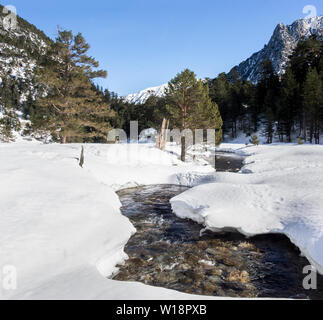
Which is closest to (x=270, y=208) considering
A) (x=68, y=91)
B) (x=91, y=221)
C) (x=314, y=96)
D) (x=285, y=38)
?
(x=91, y=221)

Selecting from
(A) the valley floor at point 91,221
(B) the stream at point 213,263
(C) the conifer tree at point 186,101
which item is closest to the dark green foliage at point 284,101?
(C) the conifer tree at point 186,101

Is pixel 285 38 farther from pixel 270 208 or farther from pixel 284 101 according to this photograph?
pixel 270 208

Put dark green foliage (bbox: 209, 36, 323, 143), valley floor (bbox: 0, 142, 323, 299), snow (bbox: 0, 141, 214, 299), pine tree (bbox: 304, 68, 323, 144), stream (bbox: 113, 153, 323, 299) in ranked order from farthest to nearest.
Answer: dark green foliage (bbox: 209, 36, 323, 143) → pine tree (bbox: 304, 68, 323, 144) → stream (bbox: 113, 153, 323, 299) → valley floor (bbox: 0, 142, 323, 299) → snow (bbox: 0, 141, 214, 299)

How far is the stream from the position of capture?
13.6 ft

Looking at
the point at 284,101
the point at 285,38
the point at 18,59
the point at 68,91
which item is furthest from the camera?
the point at 285,38

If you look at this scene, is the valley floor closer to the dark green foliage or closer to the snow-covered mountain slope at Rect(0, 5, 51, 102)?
the dark green foliage

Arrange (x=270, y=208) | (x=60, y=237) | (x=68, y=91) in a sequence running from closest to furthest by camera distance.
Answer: (x=60, y=237), (x=270, y=208), (x=68, y=91)

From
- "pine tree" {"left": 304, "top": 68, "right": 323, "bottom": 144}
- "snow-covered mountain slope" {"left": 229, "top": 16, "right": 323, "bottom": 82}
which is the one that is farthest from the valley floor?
"snow-covered mountain slope" {"left": 229, "top": 16, "right": 323, "bottom": 82}

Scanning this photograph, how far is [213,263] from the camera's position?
199 inches

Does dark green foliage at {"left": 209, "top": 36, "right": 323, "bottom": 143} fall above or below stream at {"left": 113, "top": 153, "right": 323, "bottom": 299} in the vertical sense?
above

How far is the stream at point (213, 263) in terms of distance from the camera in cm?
416
